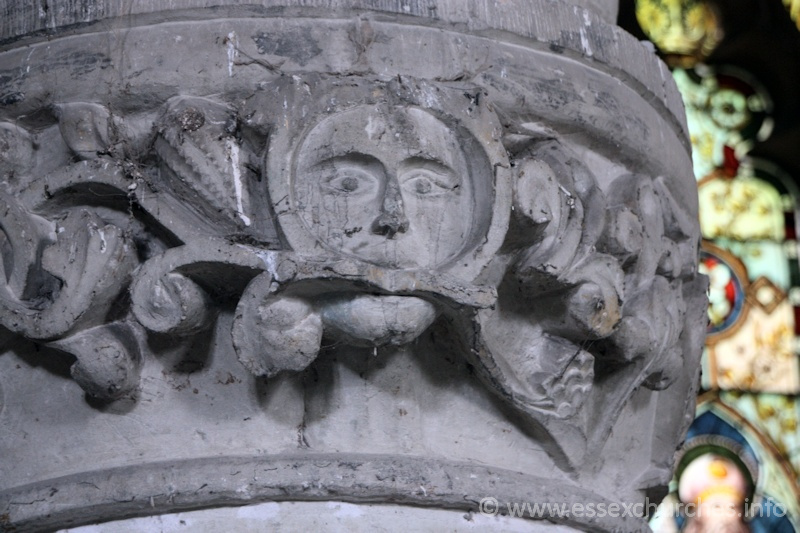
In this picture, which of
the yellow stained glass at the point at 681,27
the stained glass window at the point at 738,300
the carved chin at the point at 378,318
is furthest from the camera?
the yellow stained glass at the point at 681,27

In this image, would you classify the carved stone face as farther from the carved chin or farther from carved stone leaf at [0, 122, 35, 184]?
carved stone leaf at [0, 122, 35, 184]

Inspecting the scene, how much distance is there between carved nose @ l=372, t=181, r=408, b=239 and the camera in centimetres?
140

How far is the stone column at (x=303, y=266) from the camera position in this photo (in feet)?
4.66

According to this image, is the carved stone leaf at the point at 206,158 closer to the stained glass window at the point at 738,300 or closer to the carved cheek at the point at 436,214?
the carved cheek at the point at 436,214

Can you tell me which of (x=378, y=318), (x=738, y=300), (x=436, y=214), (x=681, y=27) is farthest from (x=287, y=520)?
(x=681, y=27)

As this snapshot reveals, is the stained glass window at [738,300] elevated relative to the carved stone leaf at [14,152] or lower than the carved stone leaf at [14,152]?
lower

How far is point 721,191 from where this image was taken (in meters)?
4.80

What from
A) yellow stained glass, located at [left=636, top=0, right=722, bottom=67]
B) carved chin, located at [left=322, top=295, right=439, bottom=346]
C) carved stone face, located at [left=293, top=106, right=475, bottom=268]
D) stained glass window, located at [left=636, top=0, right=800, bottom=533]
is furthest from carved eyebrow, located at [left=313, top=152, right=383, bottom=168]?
yellow stained glass, located at [left=636, top=0, right=722, bottom=67]

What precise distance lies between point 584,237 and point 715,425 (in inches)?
118

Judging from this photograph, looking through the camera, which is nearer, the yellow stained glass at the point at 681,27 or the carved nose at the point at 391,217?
the carved nose at the point at 391,217

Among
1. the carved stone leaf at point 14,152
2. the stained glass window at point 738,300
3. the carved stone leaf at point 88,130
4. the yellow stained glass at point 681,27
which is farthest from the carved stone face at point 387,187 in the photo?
the yellow stained glass at point 681,27

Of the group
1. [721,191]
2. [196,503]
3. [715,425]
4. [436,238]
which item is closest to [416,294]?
[436,238]

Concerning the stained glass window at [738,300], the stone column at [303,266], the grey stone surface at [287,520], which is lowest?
the stained glass window at [738,300]

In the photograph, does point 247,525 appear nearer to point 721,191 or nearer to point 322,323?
point 322,323
